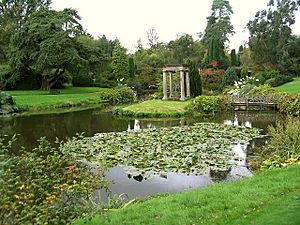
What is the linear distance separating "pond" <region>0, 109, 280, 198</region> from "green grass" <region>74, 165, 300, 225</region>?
868 millimetres

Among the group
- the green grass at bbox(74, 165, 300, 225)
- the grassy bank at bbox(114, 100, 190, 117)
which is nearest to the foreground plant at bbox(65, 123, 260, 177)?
the green grass at bbox(74, 165, 300, 225)

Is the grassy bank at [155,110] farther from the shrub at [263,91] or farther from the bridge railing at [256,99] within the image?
the shrub at [263,91]

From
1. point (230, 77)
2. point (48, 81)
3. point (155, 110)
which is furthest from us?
point (48, 81)

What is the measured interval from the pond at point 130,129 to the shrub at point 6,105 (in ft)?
7.86

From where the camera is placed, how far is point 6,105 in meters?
25.0

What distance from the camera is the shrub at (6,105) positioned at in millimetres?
24655

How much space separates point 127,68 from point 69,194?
129 ft

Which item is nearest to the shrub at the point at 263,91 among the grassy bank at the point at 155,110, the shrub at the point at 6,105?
the grassy bank at the point at 155,110

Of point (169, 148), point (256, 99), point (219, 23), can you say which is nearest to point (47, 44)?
point (256, 99)

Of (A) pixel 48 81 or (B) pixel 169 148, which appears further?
(A) pixel 48 81

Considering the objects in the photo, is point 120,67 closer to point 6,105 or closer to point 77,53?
point 77,53

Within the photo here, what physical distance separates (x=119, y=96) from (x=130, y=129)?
1658 centimetres

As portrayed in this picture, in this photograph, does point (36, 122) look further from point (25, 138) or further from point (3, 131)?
→ point (25, 138)

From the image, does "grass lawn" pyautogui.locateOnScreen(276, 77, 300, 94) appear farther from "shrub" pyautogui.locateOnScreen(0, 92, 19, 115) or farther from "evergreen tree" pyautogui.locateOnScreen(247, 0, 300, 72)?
"shrub" pyautogui.locateOnScreen(0, 92, 19, 115)
